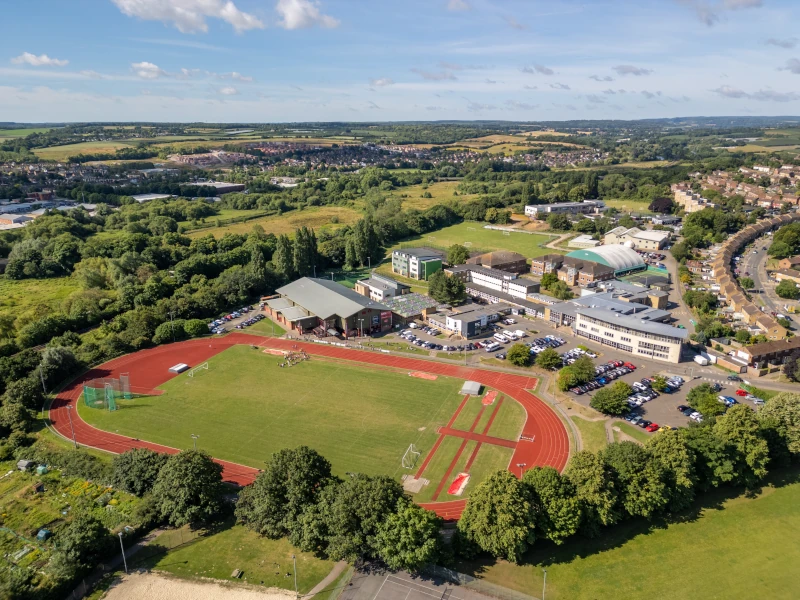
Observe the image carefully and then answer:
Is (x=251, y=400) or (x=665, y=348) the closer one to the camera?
(x=251, y=400)

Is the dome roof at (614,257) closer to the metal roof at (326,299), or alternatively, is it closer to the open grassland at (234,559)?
the metal roof at (326,299)

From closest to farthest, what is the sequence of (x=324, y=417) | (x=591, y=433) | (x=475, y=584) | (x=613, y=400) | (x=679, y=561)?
(x=475, y=584), (x=679, y=561), (x=591, y=433), (x=613, y=400), (x=324, y=417)

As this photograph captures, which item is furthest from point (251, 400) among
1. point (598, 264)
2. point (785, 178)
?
point (785, 178)

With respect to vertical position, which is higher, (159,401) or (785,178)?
(785,178)

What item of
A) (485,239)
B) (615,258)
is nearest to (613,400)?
(615,258)

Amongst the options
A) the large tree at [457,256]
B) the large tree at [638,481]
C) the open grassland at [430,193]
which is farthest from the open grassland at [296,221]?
the large tree at [638,481]

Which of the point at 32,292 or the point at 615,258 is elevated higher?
the point at 615,258

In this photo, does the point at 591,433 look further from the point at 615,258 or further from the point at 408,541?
the point at 615,258

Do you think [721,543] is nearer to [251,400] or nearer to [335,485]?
[335,485]
